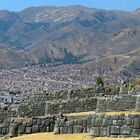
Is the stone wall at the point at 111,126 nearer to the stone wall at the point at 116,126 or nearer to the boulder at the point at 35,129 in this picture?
the stone wall at the point at 116,126

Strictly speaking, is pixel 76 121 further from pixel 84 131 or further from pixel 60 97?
pixel 60 97

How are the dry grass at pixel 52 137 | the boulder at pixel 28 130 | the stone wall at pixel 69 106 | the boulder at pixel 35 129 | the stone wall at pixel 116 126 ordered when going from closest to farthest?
the stone wall at pixel 116 126, the dry grass at pixel 52 137, the boulder at pixel 35 129, the boulder at pixel 28 130, the stone wall at pixel 69 106

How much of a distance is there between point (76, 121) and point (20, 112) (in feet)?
28.7

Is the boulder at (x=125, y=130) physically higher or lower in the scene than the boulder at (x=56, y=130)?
higher

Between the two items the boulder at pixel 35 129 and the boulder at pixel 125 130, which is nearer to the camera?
the boulder at pixel 125 130

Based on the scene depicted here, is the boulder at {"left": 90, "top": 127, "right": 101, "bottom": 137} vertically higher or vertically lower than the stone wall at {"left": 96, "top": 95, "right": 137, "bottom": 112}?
lower

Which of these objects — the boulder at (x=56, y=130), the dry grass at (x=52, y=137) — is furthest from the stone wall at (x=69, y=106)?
the boulder at (x=56, y=130)

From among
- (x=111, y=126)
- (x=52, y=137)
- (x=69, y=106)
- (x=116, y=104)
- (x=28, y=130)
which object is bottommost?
(x=52, y=137)

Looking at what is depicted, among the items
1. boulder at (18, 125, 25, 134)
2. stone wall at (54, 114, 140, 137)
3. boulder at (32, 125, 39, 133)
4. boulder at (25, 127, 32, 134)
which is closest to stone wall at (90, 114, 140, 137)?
stone wall at (54, 114, 140, 137)

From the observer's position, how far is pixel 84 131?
55.8 feet

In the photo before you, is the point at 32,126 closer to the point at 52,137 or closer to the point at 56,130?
the point at 56,130

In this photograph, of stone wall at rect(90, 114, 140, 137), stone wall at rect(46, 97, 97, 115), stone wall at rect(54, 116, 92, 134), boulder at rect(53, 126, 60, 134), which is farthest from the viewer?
stone wall at rect(46, 97, 97, 115)

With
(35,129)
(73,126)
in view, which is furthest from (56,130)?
(35,129)

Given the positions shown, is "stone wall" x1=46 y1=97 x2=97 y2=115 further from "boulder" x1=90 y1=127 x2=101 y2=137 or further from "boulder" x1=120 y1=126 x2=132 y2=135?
"boulder" x1=120 y1=126 x2=132 y2=135
